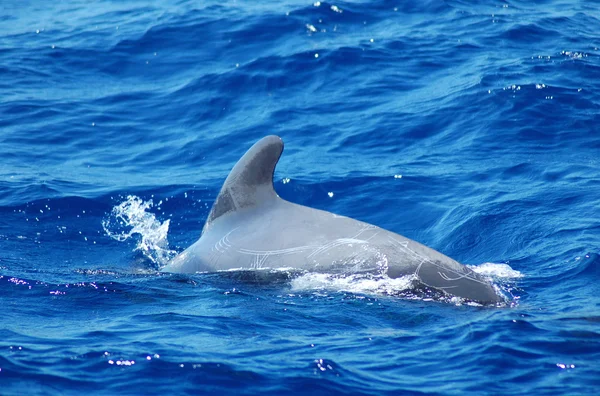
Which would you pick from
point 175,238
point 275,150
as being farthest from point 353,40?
point 275,150

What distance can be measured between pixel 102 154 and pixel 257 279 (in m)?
8.89

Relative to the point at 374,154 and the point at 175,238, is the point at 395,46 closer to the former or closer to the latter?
the point at 374,154

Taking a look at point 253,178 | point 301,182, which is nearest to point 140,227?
point 301,182

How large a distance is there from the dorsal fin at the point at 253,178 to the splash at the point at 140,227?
8.35 ft

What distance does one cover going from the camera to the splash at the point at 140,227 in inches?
567

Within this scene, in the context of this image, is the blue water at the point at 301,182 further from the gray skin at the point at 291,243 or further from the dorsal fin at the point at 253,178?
the dorsal fin at the point at 253,178

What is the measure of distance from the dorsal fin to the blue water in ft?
3.47

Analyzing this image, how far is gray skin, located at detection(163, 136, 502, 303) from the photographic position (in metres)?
10.5

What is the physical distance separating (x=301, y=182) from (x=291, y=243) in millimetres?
5653

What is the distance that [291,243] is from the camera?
36.8 feet

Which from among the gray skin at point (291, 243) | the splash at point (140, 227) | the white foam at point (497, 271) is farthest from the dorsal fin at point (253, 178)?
the white foam at point (497, 271)

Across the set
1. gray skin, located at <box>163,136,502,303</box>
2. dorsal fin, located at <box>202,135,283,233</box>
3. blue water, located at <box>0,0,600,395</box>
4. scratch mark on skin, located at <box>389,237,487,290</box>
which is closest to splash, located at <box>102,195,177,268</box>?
A: blue water, located at <box>0,0,600,395</box>

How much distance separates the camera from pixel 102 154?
18984mm

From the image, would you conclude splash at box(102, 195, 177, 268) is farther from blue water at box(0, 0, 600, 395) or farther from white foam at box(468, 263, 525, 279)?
white foam at box(468, 263, 525, 279)
